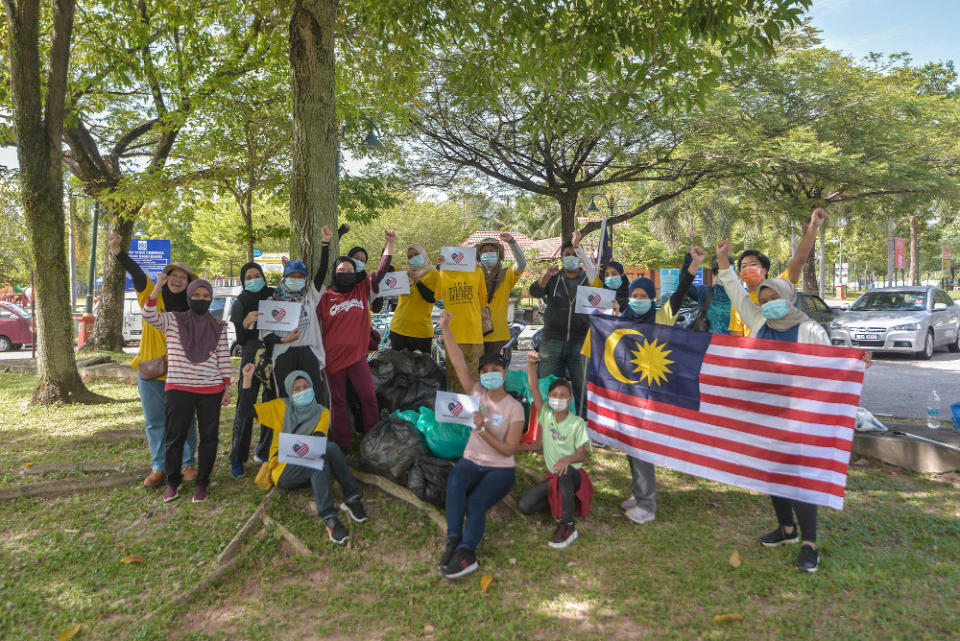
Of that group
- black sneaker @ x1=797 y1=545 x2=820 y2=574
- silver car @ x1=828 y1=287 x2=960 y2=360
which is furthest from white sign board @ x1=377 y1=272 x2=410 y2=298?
silver car @ x1=828 y1=287 x2=960 y2=360

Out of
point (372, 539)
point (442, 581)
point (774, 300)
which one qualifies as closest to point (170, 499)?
point (372, 539)

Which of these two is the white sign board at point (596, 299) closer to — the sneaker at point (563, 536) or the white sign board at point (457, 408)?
the white sign board at point (457, 408)

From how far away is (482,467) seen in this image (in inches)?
169

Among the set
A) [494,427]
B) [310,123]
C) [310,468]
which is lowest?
[310,468]

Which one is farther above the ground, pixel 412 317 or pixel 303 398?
pixel 412 317

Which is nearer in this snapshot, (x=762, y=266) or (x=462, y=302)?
(x=762, y=266)

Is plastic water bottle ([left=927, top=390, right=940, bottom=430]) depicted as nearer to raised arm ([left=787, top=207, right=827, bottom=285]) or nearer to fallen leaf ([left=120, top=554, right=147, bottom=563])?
raised arm ([left=787, top=207, right=827, bottom=285])

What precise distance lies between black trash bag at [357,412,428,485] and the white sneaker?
1699 mm

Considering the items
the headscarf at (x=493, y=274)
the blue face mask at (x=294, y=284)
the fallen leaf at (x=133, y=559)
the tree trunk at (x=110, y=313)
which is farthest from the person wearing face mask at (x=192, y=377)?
the tree trunk at (x=110, y=313)

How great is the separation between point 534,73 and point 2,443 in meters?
7.29

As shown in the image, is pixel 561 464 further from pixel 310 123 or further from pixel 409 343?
pixel 310 123

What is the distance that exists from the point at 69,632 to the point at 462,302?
3855 millimetres

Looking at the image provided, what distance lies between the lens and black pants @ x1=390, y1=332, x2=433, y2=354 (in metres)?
6.25

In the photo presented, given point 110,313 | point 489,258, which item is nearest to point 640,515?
point 489,258
